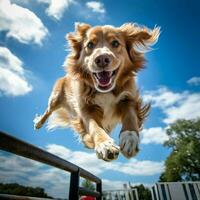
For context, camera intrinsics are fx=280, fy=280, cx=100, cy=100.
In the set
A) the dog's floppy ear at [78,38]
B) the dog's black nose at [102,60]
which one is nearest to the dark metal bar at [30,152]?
the dog's black nose at [102,60]

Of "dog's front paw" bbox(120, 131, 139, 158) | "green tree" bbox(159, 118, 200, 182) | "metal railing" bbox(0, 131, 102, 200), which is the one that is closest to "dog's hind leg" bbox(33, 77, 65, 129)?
"dog's front paw" bbox(120, 131, 139, 158)

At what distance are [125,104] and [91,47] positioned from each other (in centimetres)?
106

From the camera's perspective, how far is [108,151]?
272cm

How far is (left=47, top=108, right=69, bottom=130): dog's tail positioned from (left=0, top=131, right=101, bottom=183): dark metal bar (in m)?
4.08

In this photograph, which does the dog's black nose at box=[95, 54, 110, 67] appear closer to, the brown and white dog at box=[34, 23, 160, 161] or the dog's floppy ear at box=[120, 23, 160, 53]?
the brown and white dog at box=[34, 23, 160, 161]

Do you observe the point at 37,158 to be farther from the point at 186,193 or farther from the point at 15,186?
the point at 186,193

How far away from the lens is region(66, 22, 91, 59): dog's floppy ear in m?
4.86

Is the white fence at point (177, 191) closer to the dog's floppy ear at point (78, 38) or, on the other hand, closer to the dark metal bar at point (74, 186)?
the dog's floppy ear at point (78, 38)

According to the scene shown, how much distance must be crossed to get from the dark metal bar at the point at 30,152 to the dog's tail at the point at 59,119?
408cm

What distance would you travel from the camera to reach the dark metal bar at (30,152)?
1.08 m

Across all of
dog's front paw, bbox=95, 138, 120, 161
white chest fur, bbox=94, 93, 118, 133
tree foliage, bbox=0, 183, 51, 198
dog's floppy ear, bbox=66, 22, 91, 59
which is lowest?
tree foliage, bbox=0, 183, 51, 198

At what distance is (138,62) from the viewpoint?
15.4 feet

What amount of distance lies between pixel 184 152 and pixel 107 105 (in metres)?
32.5

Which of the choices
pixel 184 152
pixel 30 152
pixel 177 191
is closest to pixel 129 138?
pixel 30 152
